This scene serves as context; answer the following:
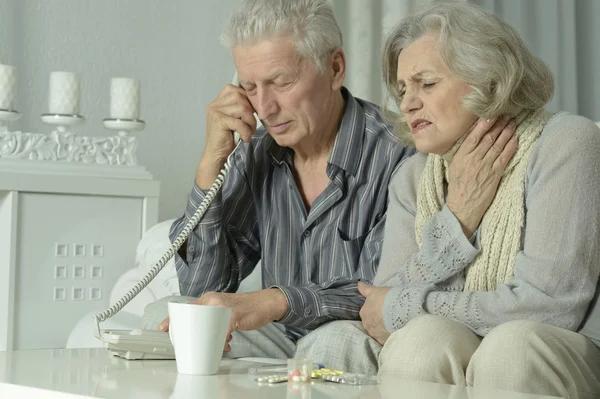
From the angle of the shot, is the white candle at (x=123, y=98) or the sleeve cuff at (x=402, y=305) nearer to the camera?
the sleeve cuff at (x=402, y=305)

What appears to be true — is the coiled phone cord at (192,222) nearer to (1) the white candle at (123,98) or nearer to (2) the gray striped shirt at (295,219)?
(2) the gray striped shirt at (295,219)

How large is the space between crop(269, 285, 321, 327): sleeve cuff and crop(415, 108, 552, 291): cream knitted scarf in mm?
288

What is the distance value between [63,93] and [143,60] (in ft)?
1.95

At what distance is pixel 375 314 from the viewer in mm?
1573

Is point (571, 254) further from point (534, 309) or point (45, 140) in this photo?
point (45, 140)

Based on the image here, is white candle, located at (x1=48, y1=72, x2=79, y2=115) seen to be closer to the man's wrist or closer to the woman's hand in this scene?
the man's wrist

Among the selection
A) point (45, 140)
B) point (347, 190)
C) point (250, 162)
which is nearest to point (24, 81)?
point (45, 140)

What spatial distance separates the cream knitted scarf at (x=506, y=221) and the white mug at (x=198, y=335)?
48cm

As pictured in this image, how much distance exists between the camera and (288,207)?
1.98 meters

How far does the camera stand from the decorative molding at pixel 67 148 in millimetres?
2621

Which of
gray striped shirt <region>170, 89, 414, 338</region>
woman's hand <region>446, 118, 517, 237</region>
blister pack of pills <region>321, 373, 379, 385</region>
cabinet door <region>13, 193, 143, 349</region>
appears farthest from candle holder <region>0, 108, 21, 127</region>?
blister pack of pills <region>321, 373, 379, 385</region>

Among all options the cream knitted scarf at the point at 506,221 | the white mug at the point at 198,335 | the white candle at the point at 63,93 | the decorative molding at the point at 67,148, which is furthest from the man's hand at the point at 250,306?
the white candle at the point at 63,93

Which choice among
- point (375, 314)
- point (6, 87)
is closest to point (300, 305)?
point (375, 314)

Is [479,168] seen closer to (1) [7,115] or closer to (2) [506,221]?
(2) [506,221]
